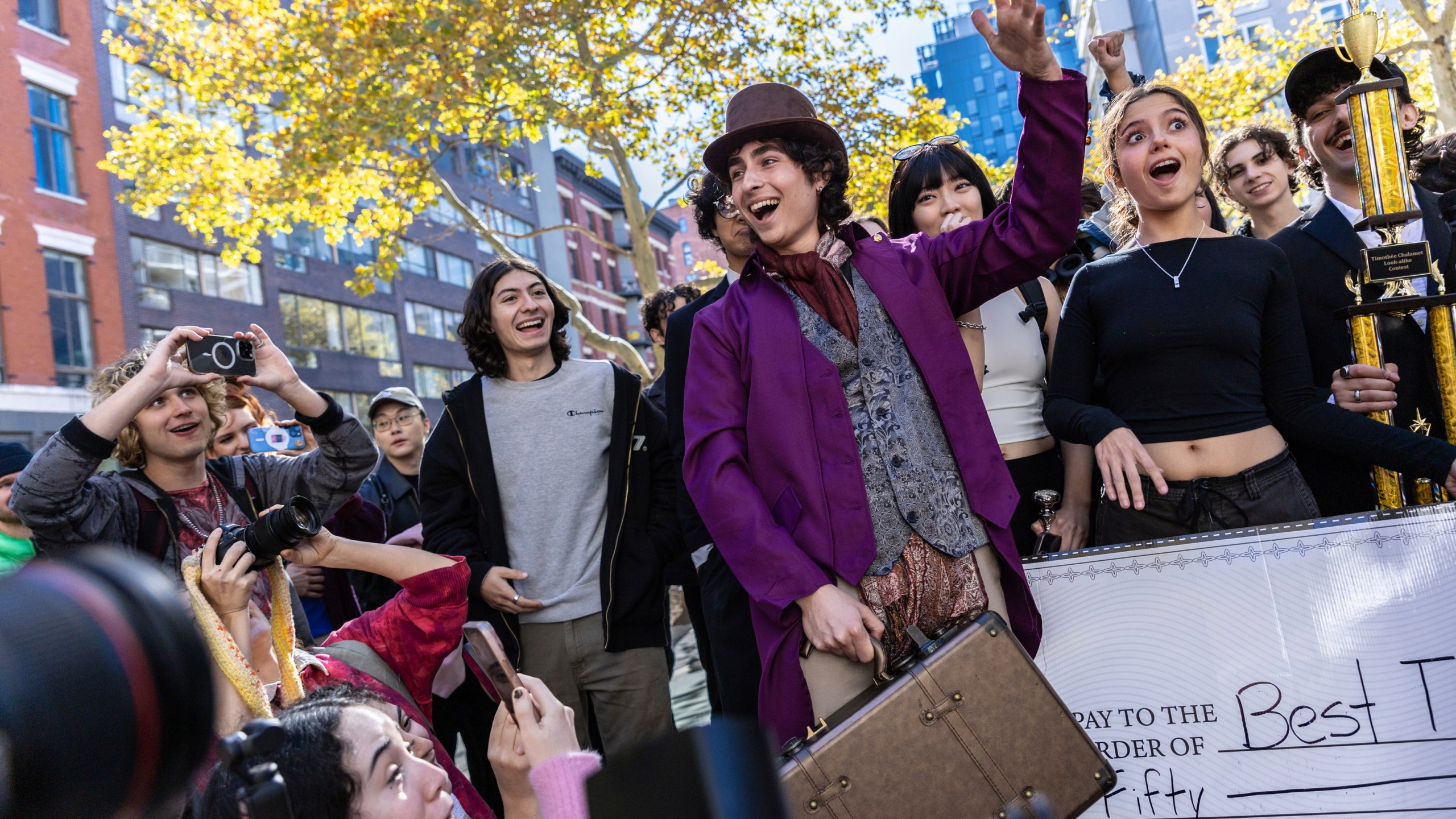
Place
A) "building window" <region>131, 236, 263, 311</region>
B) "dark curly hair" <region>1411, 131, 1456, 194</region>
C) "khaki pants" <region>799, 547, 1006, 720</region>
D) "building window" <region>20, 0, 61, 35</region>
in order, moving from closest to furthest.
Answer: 1. "khaki pants" <region>799, 547, 1006, 720</region>
2. "dark curly hair" <region>1411, 131, 1456, 194</region>
3. "building window" <region>20, 0, 61, 35</region>
4. "building window" <region>131, 236, 263, 311</region>

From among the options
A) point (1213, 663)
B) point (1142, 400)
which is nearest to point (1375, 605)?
point (1213, 663)

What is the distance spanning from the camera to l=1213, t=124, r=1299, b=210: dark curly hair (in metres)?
3.99

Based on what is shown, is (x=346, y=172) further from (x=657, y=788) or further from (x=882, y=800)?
(x=657, y=788)

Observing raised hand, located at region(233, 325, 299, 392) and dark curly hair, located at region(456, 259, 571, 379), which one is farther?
dark curly hair, located at region(456, 259, 571, 379)

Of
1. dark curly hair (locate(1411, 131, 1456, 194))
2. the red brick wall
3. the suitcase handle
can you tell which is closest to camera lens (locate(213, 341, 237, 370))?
the suitcase handle

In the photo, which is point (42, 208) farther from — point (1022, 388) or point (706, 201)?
point (1022, 388)

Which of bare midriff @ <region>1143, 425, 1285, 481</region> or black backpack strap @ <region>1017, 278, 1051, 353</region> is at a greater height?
black backpack strap @ <region>1017, 278, 1051, 353</region>

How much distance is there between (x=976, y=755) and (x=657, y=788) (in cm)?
154

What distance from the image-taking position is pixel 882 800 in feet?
6.59

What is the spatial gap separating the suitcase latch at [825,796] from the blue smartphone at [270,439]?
12.2 ft

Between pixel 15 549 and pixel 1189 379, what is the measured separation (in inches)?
165

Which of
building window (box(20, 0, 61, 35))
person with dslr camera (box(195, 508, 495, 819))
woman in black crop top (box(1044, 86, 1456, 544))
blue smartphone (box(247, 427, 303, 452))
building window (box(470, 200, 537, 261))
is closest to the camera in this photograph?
person with dslr camera (box(195, 508, 495, 819))

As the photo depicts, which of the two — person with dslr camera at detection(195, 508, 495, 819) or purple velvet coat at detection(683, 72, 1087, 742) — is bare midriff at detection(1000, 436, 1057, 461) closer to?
purple velvet coat at detection(683, 72, 1087, 742)

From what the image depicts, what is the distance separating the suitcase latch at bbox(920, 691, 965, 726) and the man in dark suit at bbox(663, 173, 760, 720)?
40.6 inches
